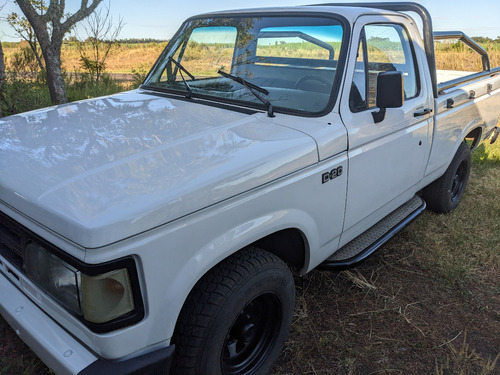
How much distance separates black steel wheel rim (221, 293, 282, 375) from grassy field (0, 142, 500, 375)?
0.75 ft

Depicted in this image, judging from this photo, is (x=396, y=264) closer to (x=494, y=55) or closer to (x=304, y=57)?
(x=304, y=57)

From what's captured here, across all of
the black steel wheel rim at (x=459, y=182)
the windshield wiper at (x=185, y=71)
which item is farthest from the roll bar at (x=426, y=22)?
the windshield wiper at (x=185, y=71)

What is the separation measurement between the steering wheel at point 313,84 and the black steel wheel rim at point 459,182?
8.24 ft

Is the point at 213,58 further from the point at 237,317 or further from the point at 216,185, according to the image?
the point at 237,317

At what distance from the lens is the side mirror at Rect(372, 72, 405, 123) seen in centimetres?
251

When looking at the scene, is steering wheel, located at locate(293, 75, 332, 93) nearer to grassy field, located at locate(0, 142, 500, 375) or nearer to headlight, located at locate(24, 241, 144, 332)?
grassy field, located at locate(0, 142, 500, 375)

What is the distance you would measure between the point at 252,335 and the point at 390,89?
1.64 meters

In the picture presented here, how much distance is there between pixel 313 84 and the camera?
2.70 meters

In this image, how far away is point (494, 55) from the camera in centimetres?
1109

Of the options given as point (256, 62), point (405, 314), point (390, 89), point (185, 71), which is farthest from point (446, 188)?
point (185, 71)

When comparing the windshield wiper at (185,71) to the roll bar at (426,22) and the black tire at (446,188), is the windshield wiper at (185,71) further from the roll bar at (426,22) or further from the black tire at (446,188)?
the black tire at (446,188)

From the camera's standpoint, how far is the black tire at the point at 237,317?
1.83 meters

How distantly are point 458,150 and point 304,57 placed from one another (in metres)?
2.08

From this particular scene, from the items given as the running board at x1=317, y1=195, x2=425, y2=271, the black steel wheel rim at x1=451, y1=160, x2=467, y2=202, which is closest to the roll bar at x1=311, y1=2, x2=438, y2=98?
the running board at x1=317, y1=195, x2=425, y2=271
